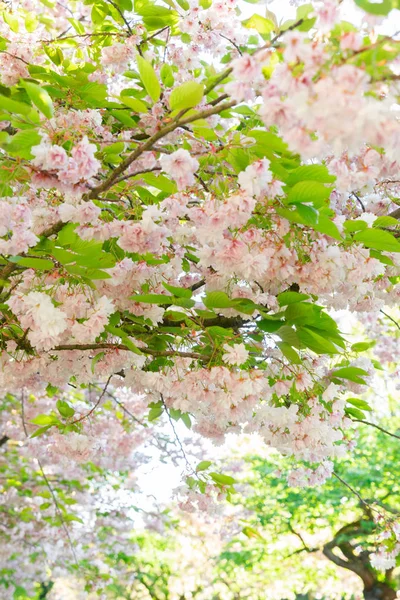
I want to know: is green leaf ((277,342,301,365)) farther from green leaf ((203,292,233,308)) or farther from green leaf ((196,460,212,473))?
green leaf ((196,460,212,473))

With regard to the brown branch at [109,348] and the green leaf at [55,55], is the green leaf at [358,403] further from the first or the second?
the green leaf at [55,55]

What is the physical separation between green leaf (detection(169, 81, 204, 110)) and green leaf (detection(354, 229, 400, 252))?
2.22ft

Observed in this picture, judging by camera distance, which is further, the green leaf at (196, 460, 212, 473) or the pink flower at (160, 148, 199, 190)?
the green leaf at (196, 460, 212, 473)

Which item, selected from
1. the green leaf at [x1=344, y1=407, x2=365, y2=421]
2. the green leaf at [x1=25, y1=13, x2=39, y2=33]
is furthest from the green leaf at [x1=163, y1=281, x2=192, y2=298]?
the green leaf at [x1=25, y1=13, x2=39, y2=33]

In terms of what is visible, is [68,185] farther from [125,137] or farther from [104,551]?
[104,551]

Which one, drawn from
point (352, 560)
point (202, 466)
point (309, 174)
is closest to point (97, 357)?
point (202, 466)

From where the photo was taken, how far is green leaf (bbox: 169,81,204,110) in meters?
1.45

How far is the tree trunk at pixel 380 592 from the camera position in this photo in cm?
1022

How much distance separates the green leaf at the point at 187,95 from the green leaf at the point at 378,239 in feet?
2.22

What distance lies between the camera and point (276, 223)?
6.07 feet

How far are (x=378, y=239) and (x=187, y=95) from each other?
0.73 m

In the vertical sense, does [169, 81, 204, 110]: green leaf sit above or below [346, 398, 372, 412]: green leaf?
above

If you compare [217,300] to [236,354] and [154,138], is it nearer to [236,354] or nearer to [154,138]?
[236,354]

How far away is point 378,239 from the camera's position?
1.86 metres
